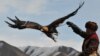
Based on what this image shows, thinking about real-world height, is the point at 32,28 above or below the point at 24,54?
below

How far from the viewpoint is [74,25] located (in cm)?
1166

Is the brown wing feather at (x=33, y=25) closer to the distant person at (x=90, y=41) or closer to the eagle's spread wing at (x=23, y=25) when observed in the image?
the eagle's spread wing at (x=23, y=25)

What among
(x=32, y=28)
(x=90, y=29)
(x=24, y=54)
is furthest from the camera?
(x=24, y=54)

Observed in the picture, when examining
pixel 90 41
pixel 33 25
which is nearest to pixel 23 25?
pixel 33 25

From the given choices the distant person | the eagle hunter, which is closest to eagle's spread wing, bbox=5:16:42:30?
the eagle hunter

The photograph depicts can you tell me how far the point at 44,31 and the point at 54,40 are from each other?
1.54ft

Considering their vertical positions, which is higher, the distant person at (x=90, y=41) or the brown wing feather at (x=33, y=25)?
the brown wing feather at (x=33, y=25)

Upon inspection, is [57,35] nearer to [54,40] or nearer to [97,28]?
[54,40]

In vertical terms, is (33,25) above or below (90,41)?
above

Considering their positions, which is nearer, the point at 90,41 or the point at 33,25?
the point at 90,41

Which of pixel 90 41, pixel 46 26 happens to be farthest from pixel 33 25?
pixel 90 41

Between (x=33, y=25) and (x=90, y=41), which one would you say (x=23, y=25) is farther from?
(x=90, y=41)

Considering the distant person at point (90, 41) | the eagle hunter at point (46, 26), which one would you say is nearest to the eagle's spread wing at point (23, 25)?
the eagle hunter at point (46, 26)

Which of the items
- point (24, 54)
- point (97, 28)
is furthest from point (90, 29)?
point (24, 54)
